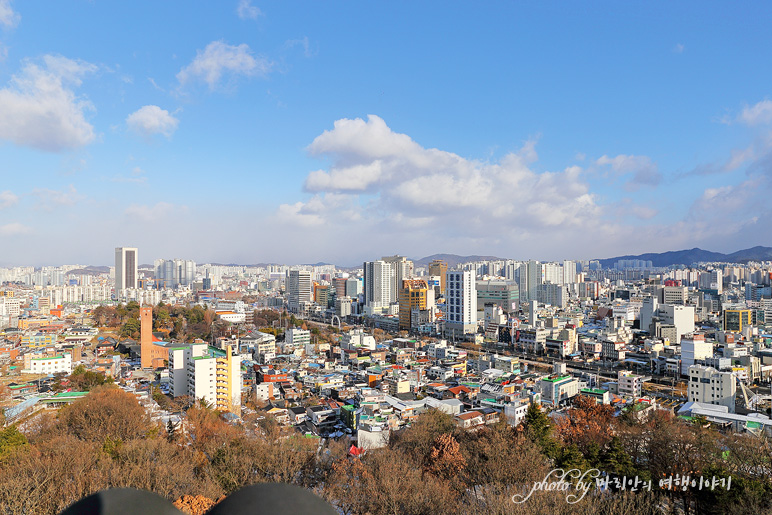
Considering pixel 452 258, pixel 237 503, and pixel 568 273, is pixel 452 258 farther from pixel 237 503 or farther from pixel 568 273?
pixel 237 503

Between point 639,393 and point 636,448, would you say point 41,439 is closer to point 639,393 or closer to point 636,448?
point 636,448

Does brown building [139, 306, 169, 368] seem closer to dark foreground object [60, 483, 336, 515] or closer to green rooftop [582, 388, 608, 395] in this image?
green rooftop [582, 388, 608, 395]

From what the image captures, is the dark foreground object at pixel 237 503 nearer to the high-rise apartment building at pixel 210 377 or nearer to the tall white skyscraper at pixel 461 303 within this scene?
the high-rise apartment building at pixel 210 377

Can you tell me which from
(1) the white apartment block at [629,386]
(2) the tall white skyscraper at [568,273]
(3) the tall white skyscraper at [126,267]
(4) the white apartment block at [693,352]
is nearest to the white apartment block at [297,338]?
(1) the white apartment block at [629,386]

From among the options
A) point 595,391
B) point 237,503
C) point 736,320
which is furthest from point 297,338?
point 736,320

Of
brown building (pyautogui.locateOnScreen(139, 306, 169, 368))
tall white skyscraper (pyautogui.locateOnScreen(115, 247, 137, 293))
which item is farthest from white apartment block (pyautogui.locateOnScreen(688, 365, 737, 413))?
tall white skyscraper (pyautogui.locateOnScreen(115, 247, 137, 293))
